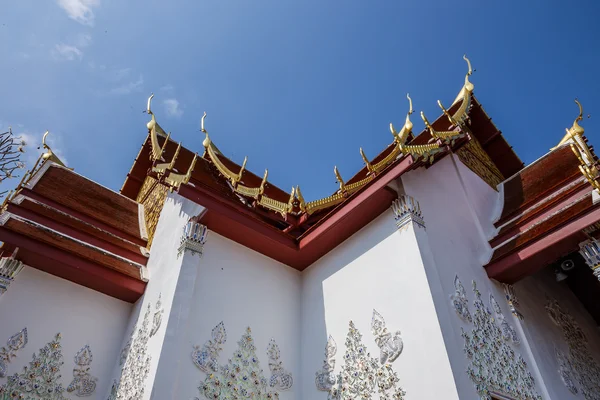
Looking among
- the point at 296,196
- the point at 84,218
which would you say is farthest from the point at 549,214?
the point at 84,218

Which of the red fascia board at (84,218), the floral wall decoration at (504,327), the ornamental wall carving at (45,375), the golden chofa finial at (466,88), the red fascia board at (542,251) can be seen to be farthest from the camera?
the golden chofa finial at (466,88)

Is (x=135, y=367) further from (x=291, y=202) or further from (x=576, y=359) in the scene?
(x=576, y=359)

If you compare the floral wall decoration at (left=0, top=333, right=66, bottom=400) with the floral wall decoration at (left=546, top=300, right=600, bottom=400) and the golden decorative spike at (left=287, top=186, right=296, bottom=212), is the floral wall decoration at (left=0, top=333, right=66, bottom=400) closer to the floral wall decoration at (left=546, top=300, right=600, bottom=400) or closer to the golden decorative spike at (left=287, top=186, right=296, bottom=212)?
the golden decorative spike at (left=287, top=186, right=296, bottom=212)

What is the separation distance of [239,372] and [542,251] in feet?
9.03

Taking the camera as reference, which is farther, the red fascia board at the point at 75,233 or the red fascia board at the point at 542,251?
the red fascia board at the point at 75,233

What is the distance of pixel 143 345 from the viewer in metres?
3.59

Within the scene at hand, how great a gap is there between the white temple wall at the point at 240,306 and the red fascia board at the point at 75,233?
43.6 inches

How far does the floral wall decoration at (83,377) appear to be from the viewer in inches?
145

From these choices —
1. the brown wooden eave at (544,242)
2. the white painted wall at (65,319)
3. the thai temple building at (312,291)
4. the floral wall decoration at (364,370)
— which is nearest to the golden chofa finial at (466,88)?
the thai temple building at (312,291)

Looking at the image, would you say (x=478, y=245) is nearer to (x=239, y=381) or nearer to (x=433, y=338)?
(x=433, y=338)

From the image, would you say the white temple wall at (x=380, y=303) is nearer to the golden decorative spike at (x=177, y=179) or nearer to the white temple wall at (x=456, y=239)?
the white temple wall at (x=456, y=239)

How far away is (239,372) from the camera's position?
3.50 metres

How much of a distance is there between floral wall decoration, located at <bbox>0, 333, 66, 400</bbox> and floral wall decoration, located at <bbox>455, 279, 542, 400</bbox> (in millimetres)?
3210

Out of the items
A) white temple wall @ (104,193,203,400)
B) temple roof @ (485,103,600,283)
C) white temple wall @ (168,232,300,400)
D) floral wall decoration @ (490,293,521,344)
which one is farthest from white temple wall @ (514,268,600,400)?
white temple wall @ (104,193,203,400)
